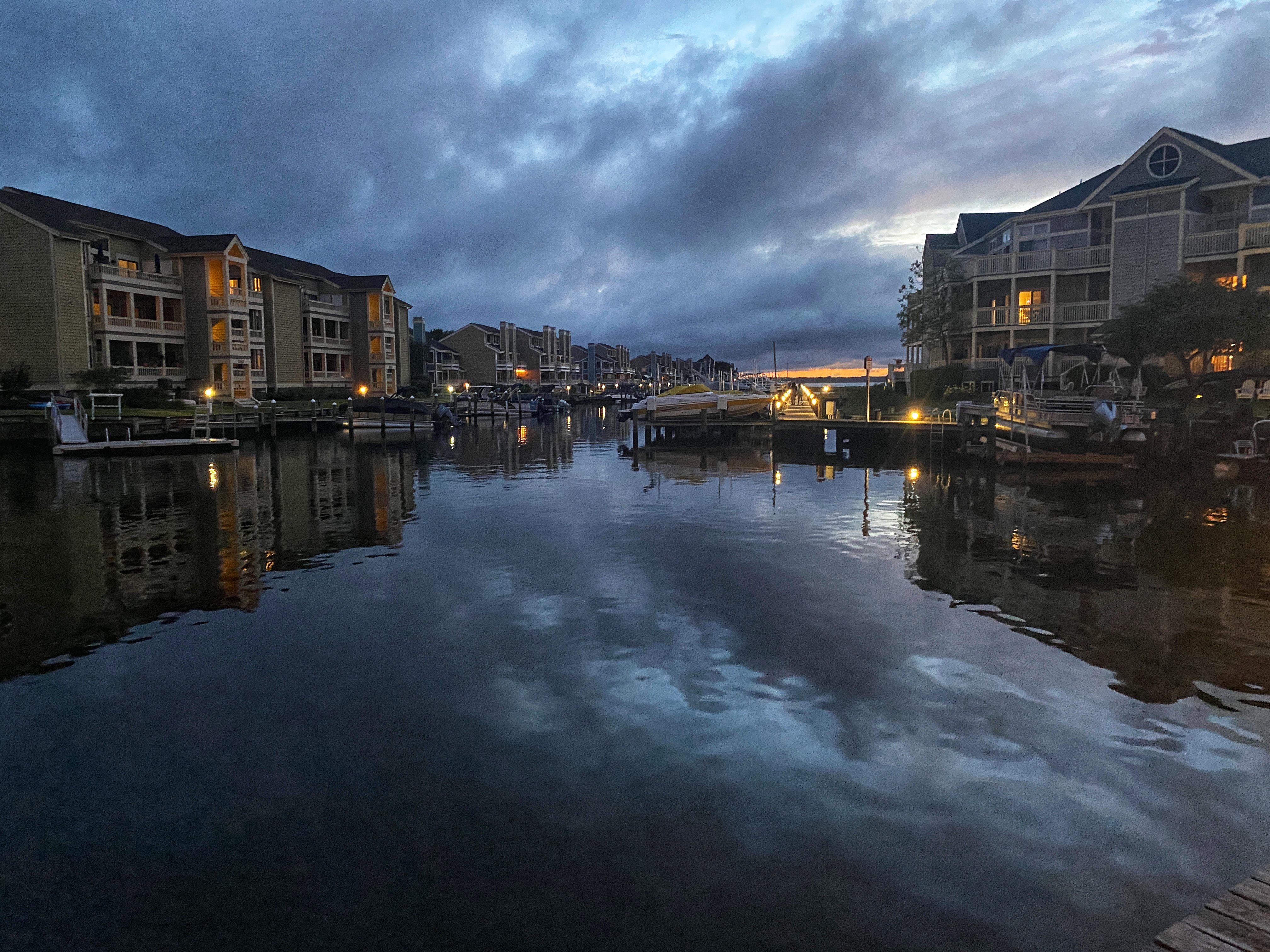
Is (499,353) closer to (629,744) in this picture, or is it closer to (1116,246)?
(1116,246)

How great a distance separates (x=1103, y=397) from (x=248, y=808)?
37.1 m

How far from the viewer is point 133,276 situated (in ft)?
177

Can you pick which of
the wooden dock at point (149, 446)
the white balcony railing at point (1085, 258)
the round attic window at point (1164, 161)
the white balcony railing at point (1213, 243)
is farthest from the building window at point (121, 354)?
the white balcony railing at point (1213, 243)

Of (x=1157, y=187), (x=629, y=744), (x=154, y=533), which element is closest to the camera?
(x=629, y=744)

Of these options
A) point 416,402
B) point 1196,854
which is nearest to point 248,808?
point 1196,854

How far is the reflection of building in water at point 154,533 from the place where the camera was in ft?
43.1

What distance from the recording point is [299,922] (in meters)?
5.71

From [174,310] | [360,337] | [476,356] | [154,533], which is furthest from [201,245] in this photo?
[476,356]

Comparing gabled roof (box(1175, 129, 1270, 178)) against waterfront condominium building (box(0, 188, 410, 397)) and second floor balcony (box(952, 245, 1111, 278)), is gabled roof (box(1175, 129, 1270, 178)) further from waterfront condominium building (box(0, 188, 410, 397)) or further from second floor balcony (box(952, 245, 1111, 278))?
waterfront condominium building (box(0, 188, 410, 397))

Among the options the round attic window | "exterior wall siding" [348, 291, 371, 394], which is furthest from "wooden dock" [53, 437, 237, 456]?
the round attic window

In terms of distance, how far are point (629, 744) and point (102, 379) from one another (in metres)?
50.8

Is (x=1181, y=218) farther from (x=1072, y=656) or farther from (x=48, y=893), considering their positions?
(x=48, y=893)

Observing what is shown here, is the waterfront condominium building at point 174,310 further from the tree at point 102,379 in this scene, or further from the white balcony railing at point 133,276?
the tree at point 102,379

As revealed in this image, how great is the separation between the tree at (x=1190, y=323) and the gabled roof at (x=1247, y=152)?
1084 centimetres
